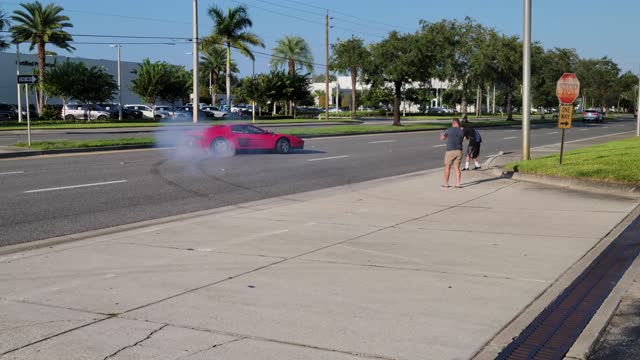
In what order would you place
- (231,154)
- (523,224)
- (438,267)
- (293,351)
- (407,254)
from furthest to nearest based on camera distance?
1. (231,154)
2. (523,224)
3. (407,254)
4. (438,267)
5. (293,351)

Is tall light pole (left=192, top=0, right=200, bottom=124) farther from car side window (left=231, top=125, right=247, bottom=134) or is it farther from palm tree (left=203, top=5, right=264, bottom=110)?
palm tree (left=203, top=5, right=264, bottom=110)

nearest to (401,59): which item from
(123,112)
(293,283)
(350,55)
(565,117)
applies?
(350,55)

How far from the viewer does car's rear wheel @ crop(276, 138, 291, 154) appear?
23647 millimetres

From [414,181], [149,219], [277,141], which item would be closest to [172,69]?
[277,141]

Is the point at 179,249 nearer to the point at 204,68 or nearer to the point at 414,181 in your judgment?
the point at 414,181

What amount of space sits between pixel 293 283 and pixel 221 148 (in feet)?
53.9

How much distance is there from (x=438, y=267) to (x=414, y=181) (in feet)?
29.5

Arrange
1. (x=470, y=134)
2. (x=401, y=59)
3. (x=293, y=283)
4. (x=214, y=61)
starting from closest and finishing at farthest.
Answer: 1. (x=293, y=283)
2. (x=470, y=134)
3. (x=401, y=59)
4. (x=214, y=61)

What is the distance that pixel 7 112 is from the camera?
57.1m

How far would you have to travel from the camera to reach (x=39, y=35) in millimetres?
57594

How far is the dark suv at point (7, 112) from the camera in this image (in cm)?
5681

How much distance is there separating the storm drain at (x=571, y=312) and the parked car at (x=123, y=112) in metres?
55.7

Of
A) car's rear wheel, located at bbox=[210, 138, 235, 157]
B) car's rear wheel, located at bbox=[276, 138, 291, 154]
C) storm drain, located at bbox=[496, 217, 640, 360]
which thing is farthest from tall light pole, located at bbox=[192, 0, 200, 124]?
storm drain, located at bbox=[496, 217, 640, 360]

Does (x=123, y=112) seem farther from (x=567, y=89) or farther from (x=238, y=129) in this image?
(x=567, y=89)
